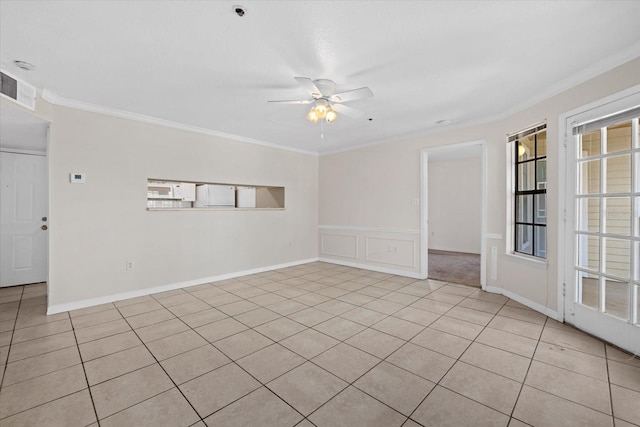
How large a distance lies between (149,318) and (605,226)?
469cm

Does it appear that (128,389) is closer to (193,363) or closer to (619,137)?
(193,363)

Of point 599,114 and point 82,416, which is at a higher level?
point 599,114

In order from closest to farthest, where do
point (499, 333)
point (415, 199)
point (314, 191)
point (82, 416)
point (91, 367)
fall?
point (82, 416)
point (91, 367)
point (499, 333)
point (415, 199)
point (314, 191)

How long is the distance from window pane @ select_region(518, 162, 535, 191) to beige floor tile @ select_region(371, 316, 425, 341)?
93.6 inches

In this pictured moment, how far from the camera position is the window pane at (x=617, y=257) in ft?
7.67

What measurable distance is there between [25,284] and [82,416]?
4326 mm

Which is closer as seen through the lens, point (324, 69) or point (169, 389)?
point (169, 389)

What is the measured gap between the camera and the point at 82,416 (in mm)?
1633

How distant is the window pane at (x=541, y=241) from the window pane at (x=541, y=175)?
504 mm

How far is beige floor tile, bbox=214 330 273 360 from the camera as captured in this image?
2.35 meters

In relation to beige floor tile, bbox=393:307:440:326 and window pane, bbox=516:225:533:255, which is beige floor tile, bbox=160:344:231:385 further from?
window pane, bbox=516:225:533:255

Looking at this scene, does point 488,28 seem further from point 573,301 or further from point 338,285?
point 338,285

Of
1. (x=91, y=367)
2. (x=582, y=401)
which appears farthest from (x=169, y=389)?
(x=582, y=401)

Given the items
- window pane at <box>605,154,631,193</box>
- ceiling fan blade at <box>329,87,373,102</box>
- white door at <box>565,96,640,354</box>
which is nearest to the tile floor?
white door at <box>565,96,640,354</box>
